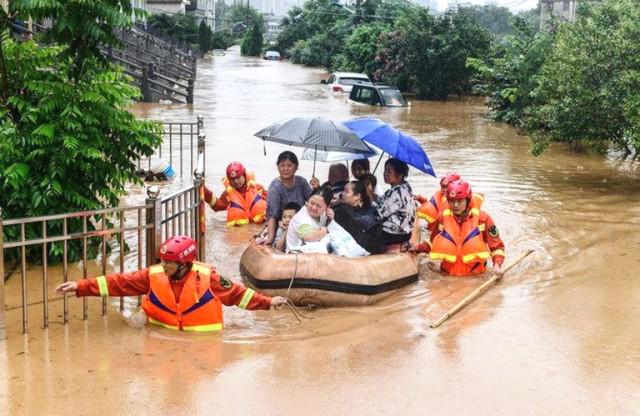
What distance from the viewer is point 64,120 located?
8.29 m

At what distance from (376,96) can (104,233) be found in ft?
85.0

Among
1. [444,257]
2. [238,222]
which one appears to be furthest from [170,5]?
[444,257]

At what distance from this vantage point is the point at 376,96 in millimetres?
31797

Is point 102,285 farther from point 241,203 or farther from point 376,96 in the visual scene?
point 376,96

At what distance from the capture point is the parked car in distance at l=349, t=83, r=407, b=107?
31633 millimetres

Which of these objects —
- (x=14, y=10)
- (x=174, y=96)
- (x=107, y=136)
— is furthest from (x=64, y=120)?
(x=174, y=96)

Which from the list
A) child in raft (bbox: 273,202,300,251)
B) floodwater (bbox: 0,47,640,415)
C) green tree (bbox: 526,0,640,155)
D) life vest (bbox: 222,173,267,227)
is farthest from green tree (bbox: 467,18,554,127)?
child in raft (bbox: 273,202,300,251)

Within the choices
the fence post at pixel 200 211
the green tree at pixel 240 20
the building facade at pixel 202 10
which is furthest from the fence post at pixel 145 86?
the green tree at pixel 240 20

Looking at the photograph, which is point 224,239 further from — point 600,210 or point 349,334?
point 600,210

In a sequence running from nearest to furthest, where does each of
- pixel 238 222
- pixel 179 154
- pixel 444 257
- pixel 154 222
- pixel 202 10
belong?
pixel 154 222, pixel 444 257, pixel 238 222, pixel 179 154, pixel 202 10

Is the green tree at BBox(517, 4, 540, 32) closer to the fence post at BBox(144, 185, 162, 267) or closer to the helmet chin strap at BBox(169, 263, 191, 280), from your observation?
the fence post at BBox(144, 185, 162, 267)

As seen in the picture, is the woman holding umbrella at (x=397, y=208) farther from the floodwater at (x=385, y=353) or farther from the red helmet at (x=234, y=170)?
the red helmet at (x=234, y=170)

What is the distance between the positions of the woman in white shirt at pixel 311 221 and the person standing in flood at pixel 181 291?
1676mm

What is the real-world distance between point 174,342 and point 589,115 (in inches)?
426
